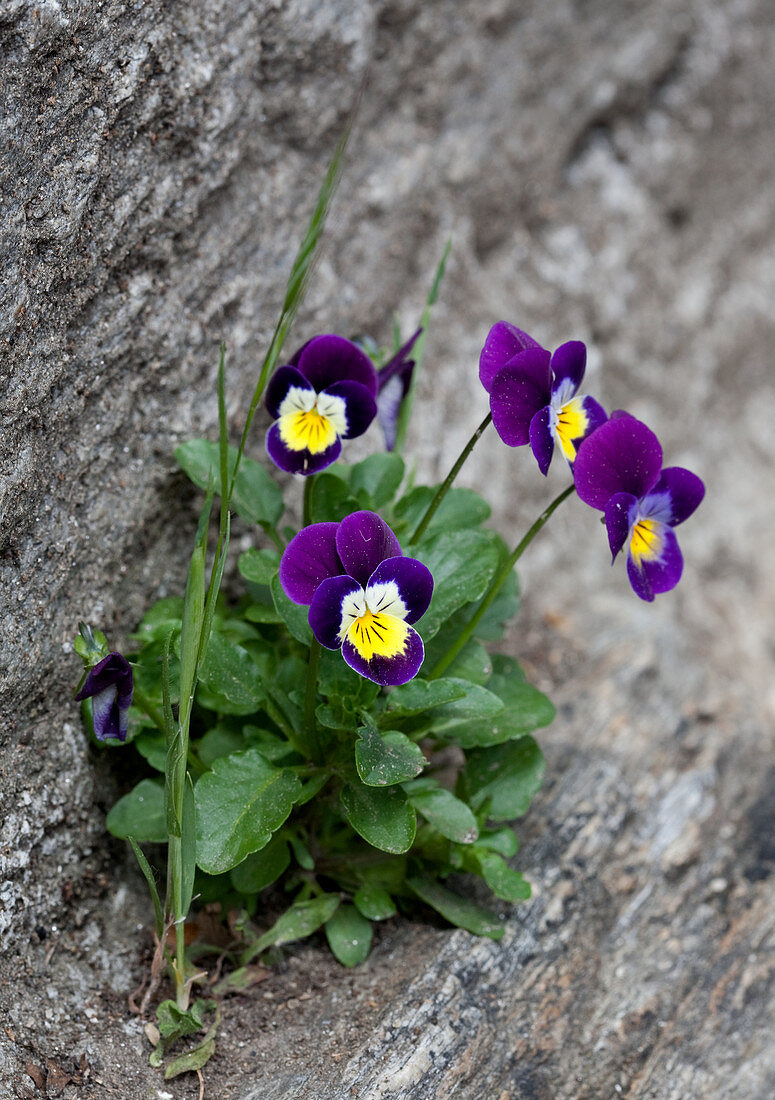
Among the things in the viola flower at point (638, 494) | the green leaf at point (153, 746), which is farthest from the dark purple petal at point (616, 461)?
the green leaf at point (153, 746)

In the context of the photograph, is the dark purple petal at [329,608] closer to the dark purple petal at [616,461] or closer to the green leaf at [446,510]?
the dark purple petal at [616,461]

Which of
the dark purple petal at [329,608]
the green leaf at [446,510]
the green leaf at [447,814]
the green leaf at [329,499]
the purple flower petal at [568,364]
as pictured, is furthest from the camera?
the green leaf at [446,510]

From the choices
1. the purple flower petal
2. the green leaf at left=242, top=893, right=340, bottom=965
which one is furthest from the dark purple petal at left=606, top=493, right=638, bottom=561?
the green leaf at left=242, top=893, right=340, bottom=965

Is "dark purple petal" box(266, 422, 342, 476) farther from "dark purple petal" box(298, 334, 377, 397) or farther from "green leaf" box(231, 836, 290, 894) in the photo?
"green leaf" box(231, 836, 290, 894)

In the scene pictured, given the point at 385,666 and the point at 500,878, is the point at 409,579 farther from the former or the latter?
the point at 500,878

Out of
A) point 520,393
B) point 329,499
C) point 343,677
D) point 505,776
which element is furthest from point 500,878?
point 520,393

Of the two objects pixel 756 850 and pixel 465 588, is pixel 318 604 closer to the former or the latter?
pixel 465 588
